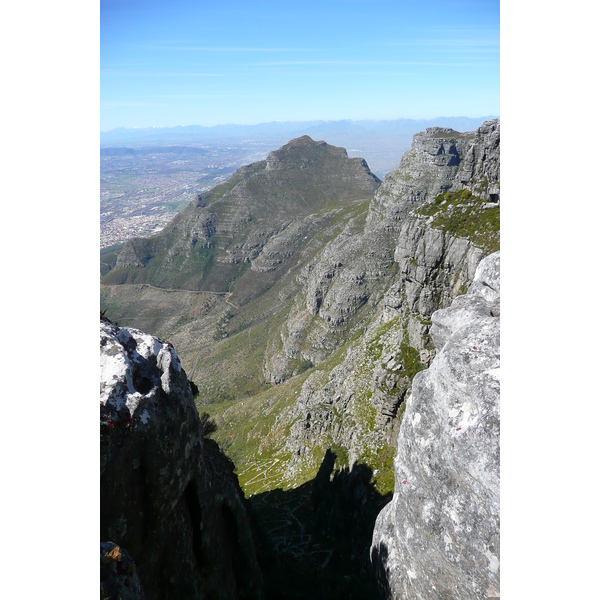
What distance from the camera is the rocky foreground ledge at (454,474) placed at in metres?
14.9

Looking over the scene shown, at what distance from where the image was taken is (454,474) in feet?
52.5

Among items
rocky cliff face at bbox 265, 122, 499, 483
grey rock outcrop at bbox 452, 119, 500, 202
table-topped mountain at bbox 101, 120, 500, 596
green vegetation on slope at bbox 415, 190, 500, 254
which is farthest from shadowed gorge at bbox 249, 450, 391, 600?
grey rock outcrop at bbox 452, 119, 500, 202

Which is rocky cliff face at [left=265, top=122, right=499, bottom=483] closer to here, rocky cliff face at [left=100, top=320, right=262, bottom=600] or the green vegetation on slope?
the green vegetation on slope

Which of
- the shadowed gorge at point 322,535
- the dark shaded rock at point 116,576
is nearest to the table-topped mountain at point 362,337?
the shadowed gorge at point 322,535

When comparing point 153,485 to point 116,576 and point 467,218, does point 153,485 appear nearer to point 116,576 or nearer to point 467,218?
point 116,576

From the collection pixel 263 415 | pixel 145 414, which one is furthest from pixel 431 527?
pixel 263 415

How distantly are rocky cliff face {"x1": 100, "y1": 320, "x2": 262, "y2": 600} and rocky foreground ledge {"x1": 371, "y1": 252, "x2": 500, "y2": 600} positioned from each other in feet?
27.6

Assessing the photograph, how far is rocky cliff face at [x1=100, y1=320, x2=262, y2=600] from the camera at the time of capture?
12031 millimetres

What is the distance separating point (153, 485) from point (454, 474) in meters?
11.7

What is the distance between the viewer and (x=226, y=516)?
62.4 feet
